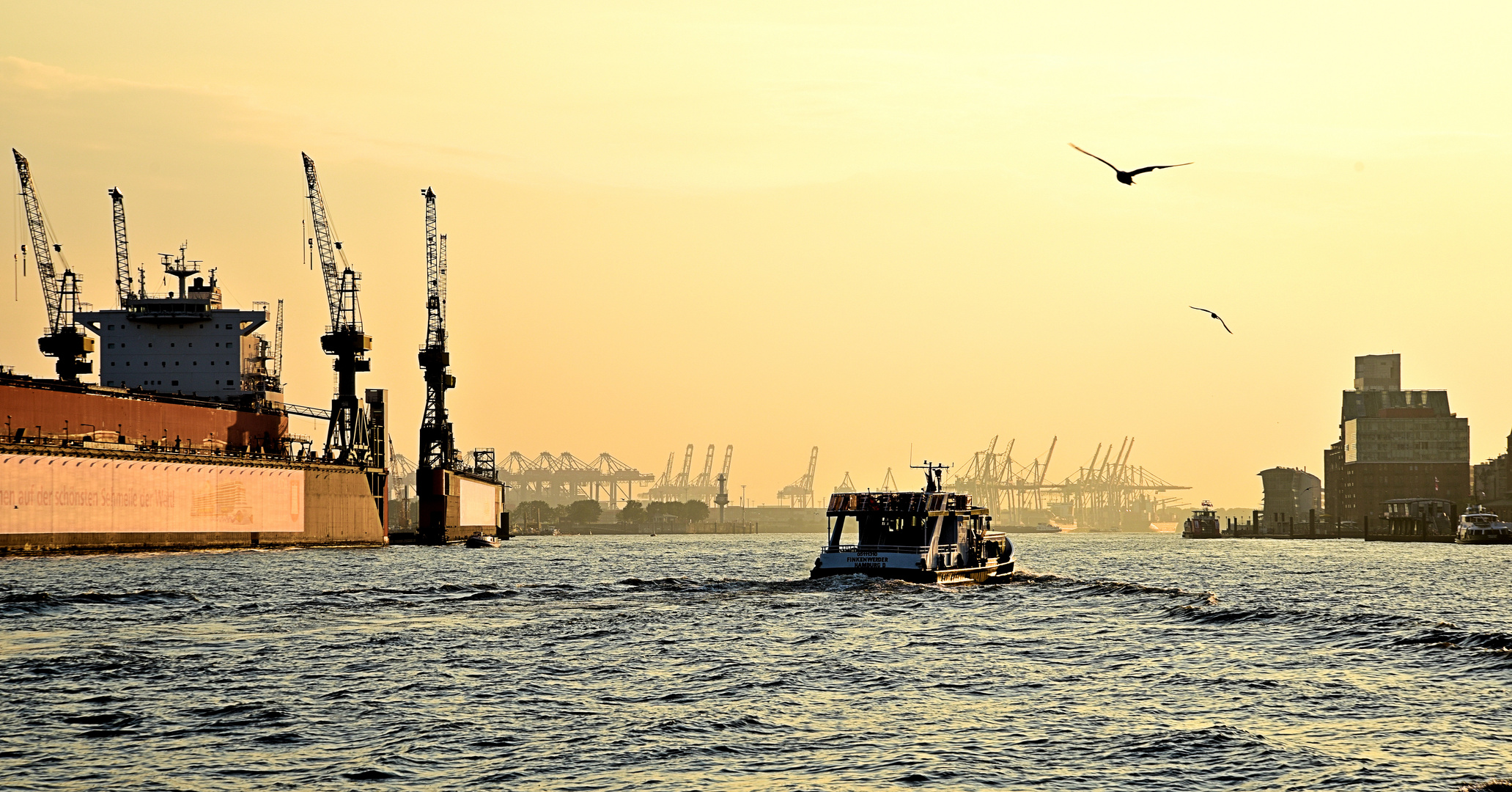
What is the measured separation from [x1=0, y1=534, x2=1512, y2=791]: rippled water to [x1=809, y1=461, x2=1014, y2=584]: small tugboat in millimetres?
1417

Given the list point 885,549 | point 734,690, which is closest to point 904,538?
point 885,549

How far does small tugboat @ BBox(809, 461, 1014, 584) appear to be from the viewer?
69.8m

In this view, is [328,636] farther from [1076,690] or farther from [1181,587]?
[1181,587]

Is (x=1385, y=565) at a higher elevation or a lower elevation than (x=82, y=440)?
lower

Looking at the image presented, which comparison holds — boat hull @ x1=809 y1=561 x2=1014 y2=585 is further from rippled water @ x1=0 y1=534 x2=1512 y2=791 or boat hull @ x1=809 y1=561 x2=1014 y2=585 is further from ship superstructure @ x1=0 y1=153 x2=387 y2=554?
ship superstructure @ x1=0 y1=153 x2=387 y2=554

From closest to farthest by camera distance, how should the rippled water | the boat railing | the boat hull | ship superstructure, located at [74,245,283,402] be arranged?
the rippled water, the boat hull, the boat railing, ship superstructure, located at [74,245,283,402]

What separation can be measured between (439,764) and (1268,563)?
126 metres

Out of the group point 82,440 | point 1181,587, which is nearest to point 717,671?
point 1181,587

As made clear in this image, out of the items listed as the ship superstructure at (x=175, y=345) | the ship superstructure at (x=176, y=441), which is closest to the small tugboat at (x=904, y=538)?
the ship superstructure at (x=176, y=441)

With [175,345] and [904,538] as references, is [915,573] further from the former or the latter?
[175,345]

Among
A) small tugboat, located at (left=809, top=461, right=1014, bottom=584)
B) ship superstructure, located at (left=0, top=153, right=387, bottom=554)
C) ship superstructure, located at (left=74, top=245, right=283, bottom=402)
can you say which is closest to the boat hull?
small tugboat, located at (left=809, top=461, right=1014, bottom=584)

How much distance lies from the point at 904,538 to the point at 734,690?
36897 millimetres

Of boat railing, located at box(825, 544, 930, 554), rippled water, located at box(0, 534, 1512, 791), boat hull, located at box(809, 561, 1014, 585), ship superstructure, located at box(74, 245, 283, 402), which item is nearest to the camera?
rippled water, located at box(0, 534, 1512, 791)

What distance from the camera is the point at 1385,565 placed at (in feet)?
425
